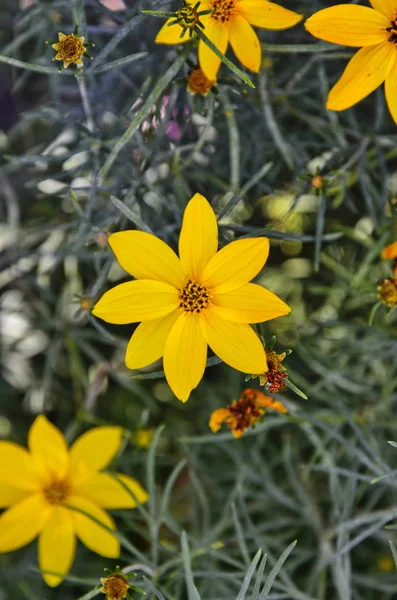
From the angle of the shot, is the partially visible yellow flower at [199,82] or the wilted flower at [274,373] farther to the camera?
the partially visible yellow flower at [199,82]

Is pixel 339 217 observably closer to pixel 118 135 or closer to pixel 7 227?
pixel 118 135

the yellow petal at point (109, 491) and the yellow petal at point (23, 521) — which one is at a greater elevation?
the yellow petal at point (109, 491)

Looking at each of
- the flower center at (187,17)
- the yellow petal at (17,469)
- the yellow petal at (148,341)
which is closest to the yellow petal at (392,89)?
the flower center at (187,17)

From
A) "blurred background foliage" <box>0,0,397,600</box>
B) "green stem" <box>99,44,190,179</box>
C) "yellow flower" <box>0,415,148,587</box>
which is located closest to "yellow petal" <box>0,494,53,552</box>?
"yellow flower" <box>0,415,148,587</box>

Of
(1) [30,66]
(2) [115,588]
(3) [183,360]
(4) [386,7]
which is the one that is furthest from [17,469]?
(4) [386,7]

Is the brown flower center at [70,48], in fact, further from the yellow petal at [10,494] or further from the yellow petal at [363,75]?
the yellow petal at [10,494]

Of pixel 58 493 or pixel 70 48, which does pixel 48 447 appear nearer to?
pixel 58 493

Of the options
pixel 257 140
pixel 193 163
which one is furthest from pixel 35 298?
pixel 257 140
